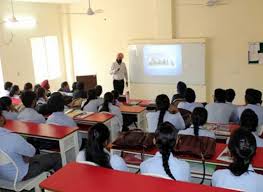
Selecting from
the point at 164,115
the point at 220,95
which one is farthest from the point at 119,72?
the point at 164,115

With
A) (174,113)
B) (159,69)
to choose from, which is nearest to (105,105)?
(174,113)

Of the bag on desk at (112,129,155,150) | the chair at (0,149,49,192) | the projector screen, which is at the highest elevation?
the projector screen

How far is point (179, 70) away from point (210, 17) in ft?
4.85

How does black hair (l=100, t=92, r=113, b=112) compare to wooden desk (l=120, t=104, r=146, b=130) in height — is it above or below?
above

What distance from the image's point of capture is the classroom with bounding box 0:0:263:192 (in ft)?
8.08

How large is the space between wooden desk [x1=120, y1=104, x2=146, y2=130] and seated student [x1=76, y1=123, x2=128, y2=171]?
8.40ft

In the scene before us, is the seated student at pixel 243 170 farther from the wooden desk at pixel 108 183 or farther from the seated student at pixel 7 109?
the seated student at pixel 7 109

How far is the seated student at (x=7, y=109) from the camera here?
465 centimetres

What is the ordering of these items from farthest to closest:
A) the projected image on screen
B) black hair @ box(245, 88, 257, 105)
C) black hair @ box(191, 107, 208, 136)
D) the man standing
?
the man standing
the projected image on screen
black hair @ box(245, 88, 257, 105)
black hair @ box(191, 107, 208, 136)

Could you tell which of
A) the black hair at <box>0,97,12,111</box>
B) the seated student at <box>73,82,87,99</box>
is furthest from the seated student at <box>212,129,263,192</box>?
the seated student at <box>73,82,87,99</box>

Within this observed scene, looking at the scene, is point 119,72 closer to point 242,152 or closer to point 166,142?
point 166,142

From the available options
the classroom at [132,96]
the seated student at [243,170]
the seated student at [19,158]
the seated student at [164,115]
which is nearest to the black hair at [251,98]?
the classroom at [132,96]

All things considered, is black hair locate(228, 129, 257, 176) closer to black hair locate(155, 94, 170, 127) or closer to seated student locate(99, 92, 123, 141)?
black hair locate(155, 94, 170, 127)

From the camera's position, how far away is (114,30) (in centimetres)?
871
